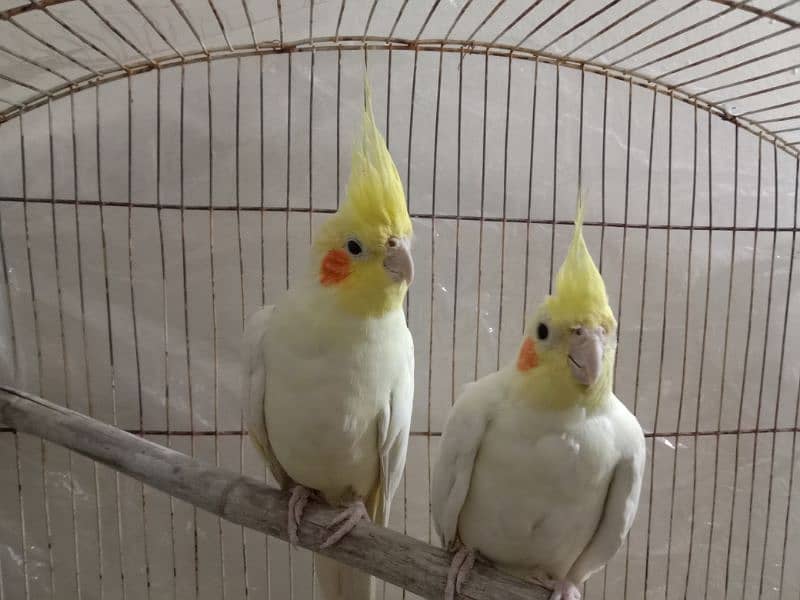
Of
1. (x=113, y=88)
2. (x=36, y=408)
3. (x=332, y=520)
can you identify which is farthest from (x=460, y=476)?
(x=113, y=88)

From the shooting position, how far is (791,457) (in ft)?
5.06

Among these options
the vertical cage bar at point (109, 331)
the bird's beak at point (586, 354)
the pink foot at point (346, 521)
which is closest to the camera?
the bird's beak at point (586, 354)

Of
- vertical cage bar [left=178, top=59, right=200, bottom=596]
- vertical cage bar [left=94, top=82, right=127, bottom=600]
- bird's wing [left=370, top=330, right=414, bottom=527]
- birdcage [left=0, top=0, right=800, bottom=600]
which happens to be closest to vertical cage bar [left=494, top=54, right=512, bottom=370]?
birdcage [left=0, top=0, right=800, bottom=600]

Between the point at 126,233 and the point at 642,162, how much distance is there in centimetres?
119

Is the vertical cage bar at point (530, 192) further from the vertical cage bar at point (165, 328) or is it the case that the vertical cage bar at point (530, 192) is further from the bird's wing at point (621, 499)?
the vertical cage bar at point (165, 328)

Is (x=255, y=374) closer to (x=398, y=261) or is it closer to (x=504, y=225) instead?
(x=398, y=261)

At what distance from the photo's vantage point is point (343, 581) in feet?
3.48

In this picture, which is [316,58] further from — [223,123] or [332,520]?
[332,520]

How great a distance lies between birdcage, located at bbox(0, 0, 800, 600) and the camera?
1.34 meters

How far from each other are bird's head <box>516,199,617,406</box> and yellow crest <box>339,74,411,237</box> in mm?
227

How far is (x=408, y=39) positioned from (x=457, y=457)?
846 mm

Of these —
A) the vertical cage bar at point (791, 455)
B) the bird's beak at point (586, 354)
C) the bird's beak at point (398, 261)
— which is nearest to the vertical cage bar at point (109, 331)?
the bird's beak at point (398, 261)

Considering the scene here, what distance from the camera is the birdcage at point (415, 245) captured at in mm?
1336

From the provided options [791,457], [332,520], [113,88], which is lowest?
[791,457]
